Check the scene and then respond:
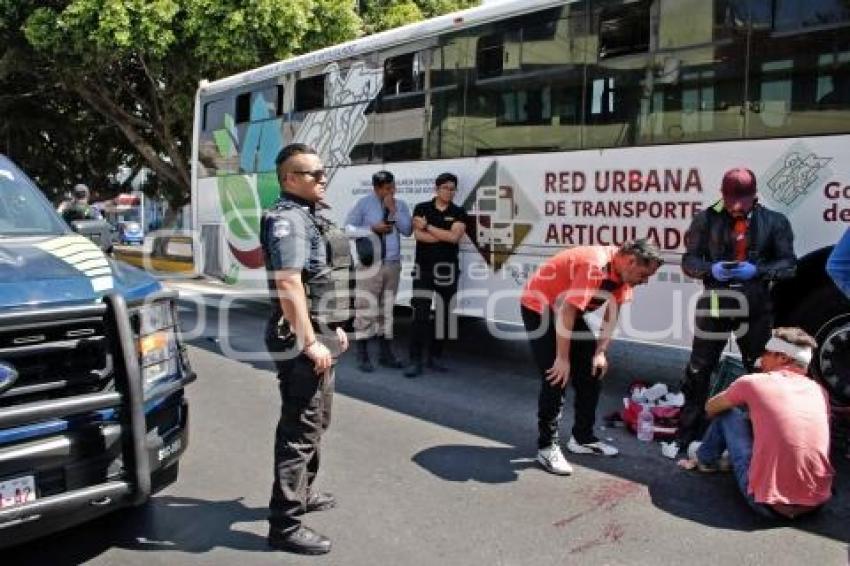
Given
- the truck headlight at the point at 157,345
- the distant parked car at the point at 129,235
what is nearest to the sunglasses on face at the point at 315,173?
the truck headlight at the point at 157,345

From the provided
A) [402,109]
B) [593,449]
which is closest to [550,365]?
[593,449]

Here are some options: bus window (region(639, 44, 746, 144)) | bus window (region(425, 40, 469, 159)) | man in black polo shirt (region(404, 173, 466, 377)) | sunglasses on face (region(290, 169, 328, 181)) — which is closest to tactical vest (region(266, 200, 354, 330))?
sunglasses on face (region(290, 169, 328, 181))

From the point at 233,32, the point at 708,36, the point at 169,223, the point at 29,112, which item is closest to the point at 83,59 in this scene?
the point at 233,32

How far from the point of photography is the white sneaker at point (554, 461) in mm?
4656

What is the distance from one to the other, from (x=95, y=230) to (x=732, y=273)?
148 inches

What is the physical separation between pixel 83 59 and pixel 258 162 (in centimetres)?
678

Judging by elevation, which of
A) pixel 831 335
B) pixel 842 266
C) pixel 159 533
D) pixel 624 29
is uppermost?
pixel 624 29

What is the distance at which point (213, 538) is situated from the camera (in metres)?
3.82

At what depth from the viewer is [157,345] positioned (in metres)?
3.53

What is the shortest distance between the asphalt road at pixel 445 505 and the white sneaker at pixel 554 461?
73 millimetres

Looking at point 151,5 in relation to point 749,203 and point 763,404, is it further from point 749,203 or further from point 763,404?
point 763,404

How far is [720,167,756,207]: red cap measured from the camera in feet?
15.8

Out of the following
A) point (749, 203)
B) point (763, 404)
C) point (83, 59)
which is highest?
point (83, 59)

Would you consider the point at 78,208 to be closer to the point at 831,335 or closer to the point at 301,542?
the point at 301,542
